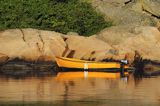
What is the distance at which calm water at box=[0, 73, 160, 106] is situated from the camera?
92.4 ft

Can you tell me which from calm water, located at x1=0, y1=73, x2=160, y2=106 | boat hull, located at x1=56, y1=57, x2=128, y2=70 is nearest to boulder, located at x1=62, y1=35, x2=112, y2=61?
boat hull, located at x1=56, y1=57, x2=128, y2=70

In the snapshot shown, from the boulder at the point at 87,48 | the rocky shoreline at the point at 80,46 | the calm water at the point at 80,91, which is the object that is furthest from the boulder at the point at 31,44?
the calm water at the point at 80,91

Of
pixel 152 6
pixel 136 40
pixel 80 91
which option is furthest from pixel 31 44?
pixel 80 91

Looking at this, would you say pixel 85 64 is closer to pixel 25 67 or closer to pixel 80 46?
pixel 80 46

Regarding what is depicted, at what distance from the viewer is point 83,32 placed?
55.5 metres

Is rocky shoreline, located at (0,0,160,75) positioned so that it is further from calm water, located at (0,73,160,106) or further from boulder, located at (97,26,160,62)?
calm water, located at (0,73,160,106)

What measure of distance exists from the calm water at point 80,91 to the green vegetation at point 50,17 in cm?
1295

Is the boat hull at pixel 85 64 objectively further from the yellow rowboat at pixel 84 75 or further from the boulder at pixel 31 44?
the boulder at pixel 31 44

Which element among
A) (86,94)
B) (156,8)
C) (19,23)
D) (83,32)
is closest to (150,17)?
(156,8)

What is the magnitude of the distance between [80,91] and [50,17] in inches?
903

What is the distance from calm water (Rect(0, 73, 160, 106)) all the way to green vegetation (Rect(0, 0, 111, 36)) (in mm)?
12950

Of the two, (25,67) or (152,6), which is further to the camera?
(152,6)

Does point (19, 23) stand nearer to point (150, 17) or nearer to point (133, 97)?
point (150, 17)

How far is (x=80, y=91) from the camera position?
107 ft
